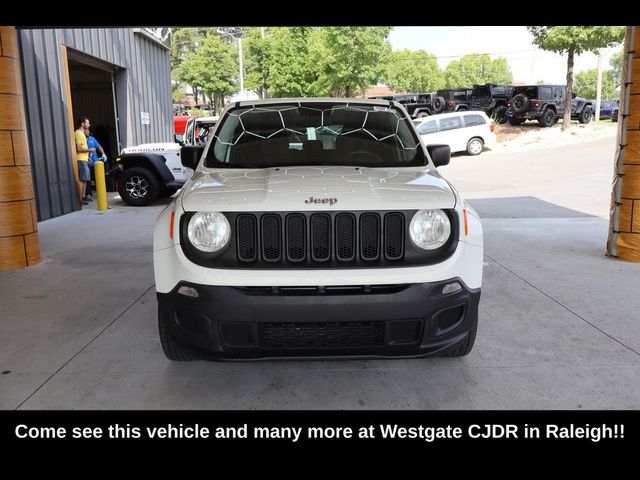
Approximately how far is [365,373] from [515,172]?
560 inches

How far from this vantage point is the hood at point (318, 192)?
2877 millimetres

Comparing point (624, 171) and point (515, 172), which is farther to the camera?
point (515, 172)

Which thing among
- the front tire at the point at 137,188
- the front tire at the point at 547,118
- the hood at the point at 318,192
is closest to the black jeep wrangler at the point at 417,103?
the front tire at the point at 547,118

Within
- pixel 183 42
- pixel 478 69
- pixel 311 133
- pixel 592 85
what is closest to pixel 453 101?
pixel 311 133

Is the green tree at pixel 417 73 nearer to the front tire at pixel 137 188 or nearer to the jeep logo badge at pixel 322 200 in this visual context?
the front tire at pixel 137 188

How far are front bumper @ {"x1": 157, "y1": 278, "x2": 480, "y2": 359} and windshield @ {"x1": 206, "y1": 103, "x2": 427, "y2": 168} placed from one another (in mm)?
1319

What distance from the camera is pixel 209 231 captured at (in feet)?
9.49

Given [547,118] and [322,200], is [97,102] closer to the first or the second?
[322,200]

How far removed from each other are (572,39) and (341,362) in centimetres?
2195

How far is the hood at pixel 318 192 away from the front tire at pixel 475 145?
18554mm

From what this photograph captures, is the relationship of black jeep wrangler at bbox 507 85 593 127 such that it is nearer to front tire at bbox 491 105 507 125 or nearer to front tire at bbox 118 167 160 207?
front tire at bbox 491 105 507 125
